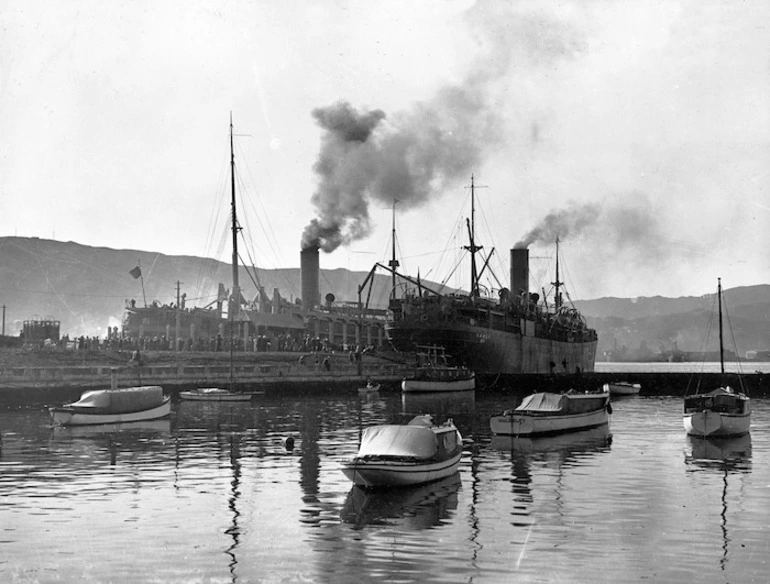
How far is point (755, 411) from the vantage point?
86.9m

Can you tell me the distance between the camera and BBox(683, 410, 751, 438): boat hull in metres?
60.3

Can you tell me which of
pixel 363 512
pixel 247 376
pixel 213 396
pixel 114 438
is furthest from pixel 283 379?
pixel 363 512

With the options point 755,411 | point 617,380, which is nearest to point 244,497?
point 755,411

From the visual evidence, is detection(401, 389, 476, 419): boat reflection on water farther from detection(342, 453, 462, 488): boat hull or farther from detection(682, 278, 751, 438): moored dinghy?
detection(342, 453, 462, 488): boat hull

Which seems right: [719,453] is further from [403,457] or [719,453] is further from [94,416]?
[94,416]

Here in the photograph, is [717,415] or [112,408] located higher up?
[112,408]

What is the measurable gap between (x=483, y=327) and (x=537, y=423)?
73335 mm

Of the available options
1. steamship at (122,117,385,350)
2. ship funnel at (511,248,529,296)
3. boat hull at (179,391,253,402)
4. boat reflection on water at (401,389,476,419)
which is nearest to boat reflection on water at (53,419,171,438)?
boat hull at (179,391,253,402)

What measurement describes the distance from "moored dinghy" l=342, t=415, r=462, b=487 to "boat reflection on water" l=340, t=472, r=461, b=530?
0.40m

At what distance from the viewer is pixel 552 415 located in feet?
206

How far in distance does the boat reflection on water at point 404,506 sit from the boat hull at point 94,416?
31440mm

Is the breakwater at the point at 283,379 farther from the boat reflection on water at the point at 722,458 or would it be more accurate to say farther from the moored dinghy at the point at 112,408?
the boat reflection on water at the point at 722,458

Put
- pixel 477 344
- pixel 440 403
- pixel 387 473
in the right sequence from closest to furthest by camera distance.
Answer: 1. pixel 387 473
2. pixel 440 403
3. pixel 477 344

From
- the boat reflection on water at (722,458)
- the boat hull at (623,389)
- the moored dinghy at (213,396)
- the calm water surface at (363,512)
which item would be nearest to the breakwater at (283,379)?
the boat hull at (623,389)
